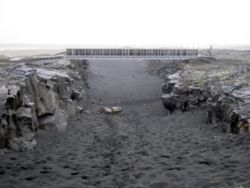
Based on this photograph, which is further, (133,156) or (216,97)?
(216,97)

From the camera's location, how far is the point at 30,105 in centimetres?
1897

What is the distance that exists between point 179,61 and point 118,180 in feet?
114

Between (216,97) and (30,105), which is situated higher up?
(216,97)

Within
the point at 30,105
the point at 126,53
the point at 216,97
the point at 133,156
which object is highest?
the point at 126,53

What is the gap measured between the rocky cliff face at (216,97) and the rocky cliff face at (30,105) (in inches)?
316

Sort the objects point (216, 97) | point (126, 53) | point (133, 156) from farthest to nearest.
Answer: point (126, 53) → point (216, 97) → point (133, 156)

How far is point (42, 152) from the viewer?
55.5ft

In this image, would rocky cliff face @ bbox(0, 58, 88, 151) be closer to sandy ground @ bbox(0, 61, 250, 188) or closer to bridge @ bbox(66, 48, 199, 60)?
sandy ground @ bbox(0, 61, 250, 188)

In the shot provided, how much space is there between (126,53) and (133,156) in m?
28.3

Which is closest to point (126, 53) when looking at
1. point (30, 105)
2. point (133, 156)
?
point (30, 105)

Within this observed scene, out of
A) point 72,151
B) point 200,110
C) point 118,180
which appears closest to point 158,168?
point 118,180

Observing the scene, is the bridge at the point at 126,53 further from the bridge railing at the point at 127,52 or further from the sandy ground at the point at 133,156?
the sandy ground at the point at 133,156

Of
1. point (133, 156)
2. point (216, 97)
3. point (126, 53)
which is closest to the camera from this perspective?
point (133, 156)

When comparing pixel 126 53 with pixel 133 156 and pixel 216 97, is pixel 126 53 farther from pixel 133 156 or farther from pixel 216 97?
pixel 133 156
